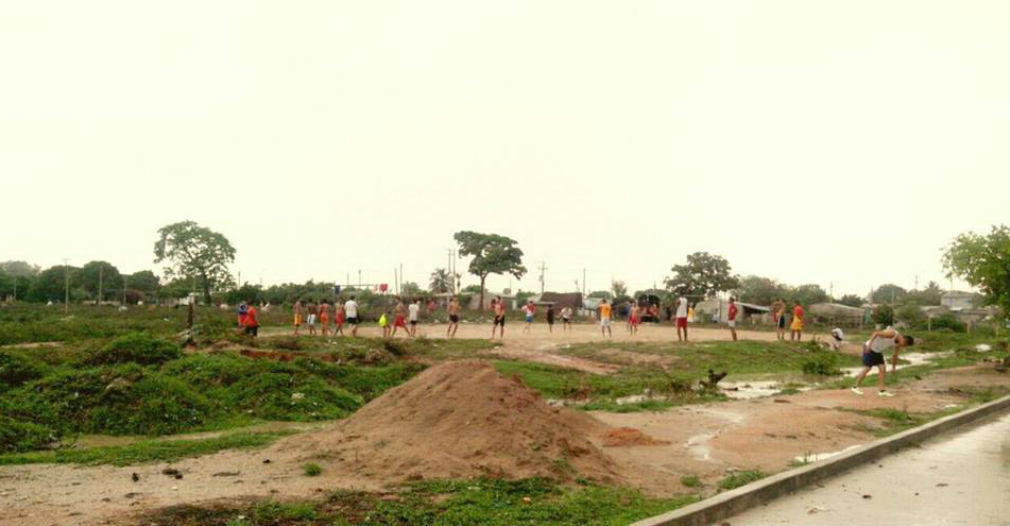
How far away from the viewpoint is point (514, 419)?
936 centimetres

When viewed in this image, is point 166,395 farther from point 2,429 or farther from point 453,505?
point 453,505

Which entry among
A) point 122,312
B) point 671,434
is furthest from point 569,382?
point 122,312

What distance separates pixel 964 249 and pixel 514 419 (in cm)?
2125

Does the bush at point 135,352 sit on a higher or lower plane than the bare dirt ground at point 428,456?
higher

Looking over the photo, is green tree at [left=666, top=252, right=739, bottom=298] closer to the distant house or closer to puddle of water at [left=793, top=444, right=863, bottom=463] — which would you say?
the distant house

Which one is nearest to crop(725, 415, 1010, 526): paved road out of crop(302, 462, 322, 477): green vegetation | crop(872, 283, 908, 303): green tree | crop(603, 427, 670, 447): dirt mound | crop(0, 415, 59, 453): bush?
crop(603, 427, 670, 447): dirt mound

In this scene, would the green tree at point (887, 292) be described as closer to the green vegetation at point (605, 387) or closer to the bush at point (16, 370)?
the green vegetation at point (605, 387)

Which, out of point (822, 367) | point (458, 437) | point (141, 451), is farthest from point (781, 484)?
point (822, 367)

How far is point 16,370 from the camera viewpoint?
13.9 m

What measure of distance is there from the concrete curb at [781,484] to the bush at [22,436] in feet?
25.4

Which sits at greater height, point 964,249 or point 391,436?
point 964,249

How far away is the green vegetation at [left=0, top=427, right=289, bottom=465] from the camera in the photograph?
9.46 metres

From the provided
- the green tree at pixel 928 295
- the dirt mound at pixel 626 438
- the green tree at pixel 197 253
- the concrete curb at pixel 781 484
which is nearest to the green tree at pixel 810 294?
the green tree at pixel 928 295

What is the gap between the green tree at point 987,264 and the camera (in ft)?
81.8
